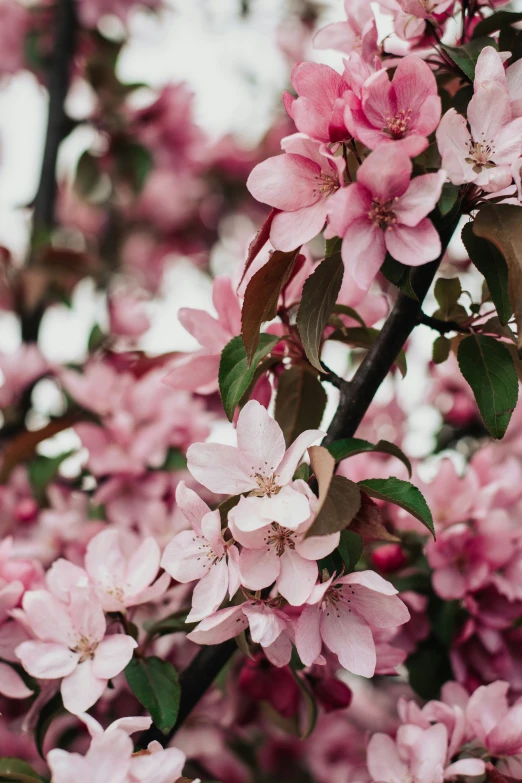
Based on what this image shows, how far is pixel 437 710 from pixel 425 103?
2.09 ft

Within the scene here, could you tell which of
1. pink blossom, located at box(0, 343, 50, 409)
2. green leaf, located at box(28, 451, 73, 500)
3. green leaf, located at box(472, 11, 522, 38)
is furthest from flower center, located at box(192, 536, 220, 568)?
pink blossom, located at box(0, 343, 50, 409)

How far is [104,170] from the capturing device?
2.11 m

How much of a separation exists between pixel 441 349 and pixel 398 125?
0.29 m

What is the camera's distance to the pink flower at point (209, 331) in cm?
93

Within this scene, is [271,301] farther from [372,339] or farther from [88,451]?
[88,451]

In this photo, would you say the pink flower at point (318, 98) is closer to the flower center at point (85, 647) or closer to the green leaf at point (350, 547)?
the green leaf at point (350, 547)

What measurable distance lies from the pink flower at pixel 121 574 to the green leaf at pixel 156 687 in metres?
0.07

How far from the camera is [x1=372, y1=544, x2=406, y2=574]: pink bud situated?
1.15m

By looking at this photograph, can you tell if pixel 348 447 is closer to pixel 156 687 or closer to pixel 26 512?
pixel 156 687

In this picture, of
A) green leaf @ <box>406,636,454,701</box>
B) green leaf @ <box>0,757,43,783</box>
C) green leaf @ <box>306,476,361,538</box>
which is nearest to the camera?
green leaf @ <box>306,476,361,538</box>

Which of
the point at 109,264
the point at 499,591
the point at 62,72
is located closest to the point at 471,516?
the point at 499,591

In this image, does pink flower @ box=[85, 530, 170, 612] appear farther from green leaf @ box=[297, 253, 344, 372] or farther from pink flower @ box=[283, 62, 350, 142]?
pink flower @ box=[283, 62, 350, 142]

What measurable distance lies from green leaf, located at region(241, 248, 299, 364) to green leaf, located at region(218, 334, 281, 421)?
0.04m

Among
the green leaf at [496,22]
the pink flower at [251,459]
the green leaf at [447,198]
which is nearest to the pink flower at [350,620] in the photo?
the pink flower at [251,459]
